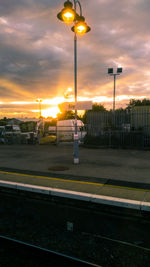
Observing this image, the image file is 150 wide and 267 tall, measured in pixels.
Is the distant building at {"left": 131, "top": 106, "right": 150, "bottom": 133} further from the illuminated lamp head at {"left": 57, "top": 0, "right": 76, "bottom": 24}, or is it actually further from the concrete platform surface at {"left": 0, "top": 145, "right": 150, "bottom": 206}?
the illuminated lamp head at {"left": 57, "top": 0, "right": 76, "bottom": 24}

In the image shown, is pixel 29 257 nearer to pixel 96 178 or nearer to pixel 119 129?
pixel 96 178

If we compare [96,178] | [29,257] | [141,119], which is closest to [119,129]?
[141,119]

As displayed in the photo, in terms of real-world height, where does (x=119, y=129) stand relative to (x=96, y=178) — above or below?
above

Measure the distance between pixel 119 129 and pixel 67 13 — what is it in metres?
10.2

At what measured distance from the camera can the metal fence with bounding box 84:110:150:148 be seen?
15727mm

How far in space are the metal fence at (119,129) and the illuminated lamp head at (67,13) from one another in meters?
9.49

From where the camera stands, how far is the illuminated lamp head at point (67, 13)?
803cm

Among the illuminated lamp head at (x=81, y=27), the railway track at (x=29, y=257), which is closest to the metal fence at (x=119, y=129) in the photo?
the illuminated lamp head at (x=81, y=27)

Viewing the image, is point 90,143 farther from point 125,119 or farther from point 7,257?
point 7,257

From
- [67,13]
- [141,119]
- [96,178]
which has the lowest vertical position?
[96,178]

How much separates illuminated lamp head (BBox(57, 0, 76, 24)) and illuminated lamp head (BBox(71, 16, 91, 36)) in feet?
1.37

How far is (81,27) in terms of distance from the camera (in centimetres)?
880

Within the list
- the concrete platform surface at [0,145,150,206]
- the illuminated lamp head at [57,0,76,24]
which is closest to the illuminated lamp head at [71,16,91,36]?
the illuminated lamp head at [57,0,76,24]

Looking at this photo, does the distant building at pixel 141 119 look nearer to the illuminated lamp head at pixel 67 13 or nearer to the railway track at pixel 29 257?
the illuminated lamp head at pixel 67 13
